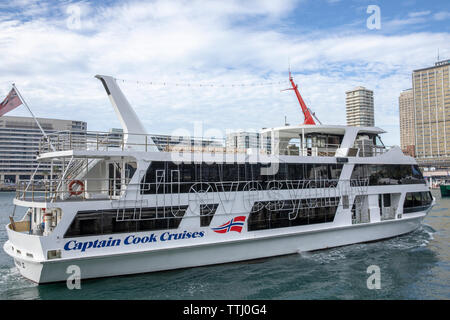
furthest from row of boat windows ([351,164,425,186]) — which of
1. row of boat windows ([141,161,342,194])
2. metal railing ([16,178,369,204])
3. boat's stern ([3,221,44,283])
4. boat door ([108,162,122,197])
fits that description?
boat's stern ([3,221,44,283])

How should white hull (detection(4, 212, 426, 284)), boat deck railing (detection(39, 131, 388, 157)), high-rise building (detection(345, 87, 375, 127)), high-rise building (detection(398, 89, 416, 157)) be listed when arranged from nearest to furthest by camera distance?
white hull (detection(4, 212, 426, 284)), boat deck railing (detection(39, 131, 388, 157)), high-rise building (detection(345, 87, 375, 127)), high-rise building (detection(398, 89, 416, 157))

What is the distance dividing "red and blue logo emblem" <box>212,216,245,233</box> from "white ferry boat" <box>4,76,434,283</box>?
3 centimetres

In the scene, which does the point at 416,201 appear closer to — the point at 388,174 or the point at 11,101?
the point at 388,174

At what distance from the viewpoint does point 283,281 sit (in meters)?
9.86

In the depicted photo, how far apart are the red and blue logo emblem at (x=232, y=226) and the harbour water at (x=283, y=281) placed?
1208 millimetres

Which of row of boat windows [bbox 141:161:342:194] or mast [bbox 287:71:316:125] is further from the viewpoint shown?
mast [bbox 287:71:316:125]

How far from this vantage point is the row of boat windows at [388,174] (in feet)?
Result: 46.9

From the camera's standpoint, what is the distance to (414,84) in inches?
4697

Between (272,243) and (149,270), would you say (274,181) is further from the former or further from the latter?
(149,270)

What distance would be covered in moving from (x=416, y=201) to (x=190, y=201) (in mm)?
11782

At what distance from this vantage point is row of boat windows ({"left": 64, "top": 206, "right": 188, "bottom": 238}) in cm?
912

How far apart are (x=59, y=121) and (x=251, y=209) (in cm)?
9360
